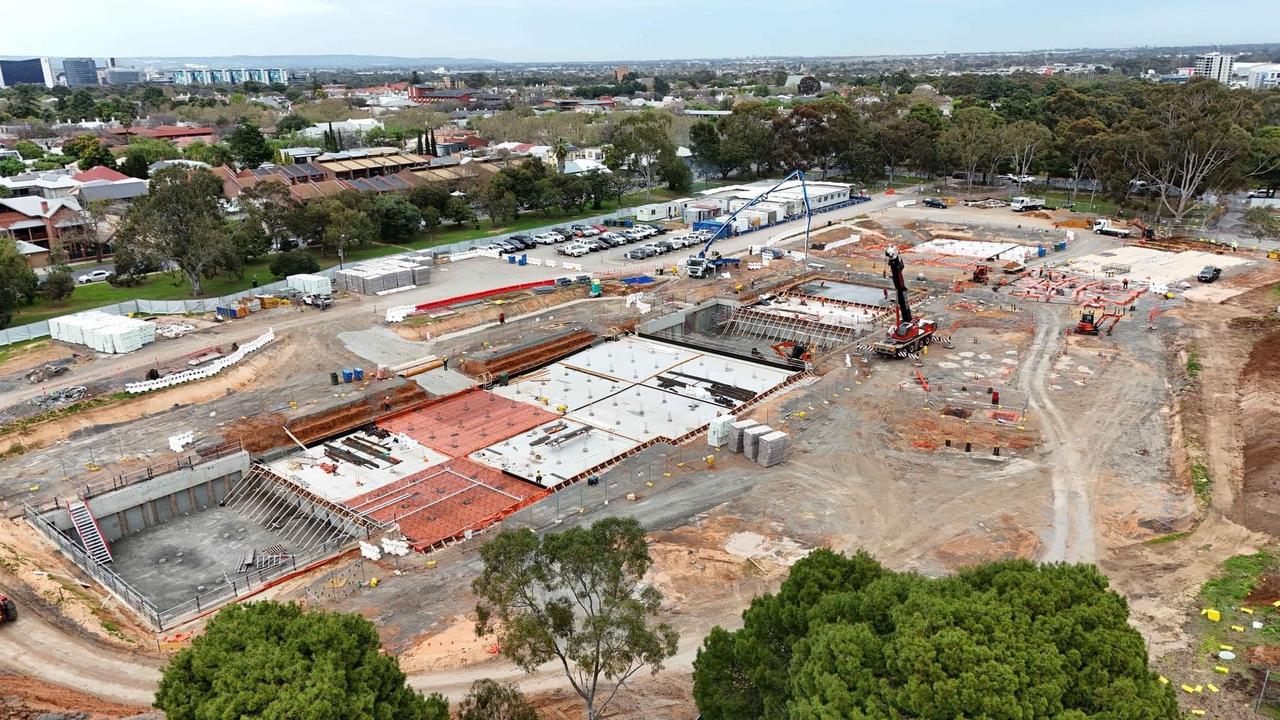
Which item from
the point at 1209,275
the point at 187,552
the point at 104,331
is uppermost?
the point at 104,331

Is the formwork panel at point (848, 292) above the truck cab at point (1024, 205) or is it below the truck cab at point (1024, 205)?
below

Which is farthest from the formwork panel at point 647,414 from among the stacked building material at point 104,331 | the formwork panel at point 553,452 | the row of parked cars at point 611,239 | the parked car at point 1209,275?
the parked car at point 1209,275

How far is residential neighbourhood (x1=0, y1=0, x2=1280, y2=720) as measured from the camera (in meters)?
14.2

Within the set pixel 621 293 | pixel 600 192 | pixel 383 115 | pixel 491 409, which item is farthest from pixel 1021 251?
pixel 383 115

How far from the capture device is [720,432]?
34.4 metres

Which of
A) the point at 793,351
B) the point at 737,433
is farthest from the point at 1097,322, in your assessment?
the point at 737,433

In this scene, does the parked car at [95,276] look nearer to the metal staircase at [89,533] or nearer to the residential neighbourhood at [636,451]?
the residential neighbourhood at [636,451]

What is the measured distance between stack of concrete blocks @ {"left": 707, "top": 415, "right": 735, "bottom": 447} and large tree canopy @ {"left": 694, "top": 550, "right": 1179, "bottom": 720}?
19654 millimetres

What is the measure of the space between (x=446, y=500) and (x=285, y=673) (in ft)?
62.4

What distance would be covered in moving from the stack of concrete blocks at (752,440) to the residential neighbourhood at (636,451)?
17 cm

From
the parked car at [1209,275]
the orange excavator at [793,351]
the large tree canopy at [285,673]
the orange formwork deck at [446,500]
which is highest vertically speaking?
the large tree canopy at [285,673]

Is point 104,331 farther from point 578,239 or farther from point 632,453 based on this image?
point 578,239

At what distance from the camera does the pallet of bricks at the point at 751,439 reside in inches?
1282

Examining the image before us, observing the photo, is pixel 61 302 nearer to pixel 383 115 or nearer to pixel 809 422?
pixel 809 422
